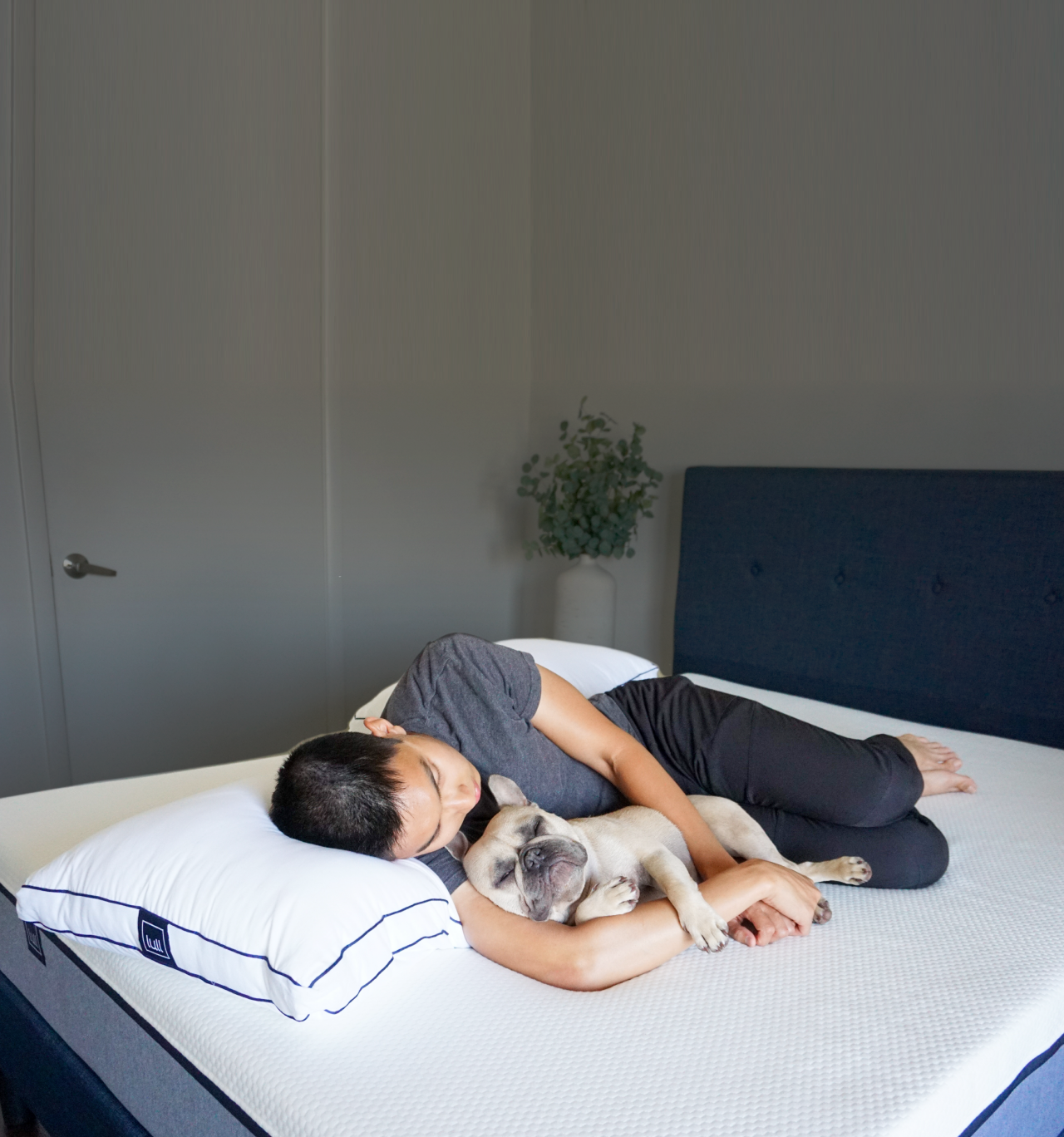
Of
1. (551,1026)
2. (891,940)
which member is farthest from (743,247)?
(551,1026)

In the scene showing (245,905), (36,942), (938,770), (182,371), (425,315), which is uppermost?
(425,315)

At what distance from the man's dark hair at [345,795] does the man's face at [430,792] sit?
12 mm

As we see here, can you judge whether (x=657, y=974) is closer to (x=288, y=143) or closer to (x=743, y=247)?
(x=743, y=247)

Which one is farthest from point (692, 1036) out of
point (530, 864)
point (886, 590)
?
point (886, 590)

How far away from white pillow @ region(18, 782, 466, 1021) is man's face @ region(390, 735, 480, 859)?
0.04 m

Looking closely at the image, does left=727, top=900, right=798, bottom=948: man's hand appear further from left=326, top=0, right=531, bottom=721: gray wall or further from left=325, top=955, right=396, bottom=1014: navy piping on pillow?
left=326, top=0, right=531, bottom=721: gray wall

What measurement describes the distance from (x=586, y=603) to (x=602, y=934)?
72.7 inches

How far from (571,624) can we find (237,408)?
1.18 meters

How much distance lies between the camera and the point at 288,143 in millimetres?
2957

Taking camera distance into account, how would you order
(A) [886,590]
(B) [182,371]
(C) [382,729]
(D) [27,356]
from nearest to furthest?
(C) [382,729]
(A) [886,590]
(D) [27,356]
(B) [182,371]

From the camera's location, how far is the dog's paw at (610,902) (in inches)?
46.9

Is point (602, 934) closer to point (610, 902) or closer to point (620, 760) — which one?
point (610, 902)

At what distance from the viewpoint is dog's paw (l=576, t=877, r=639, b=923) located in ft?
A: 3.91

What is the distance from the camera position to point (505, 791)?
1.29m
